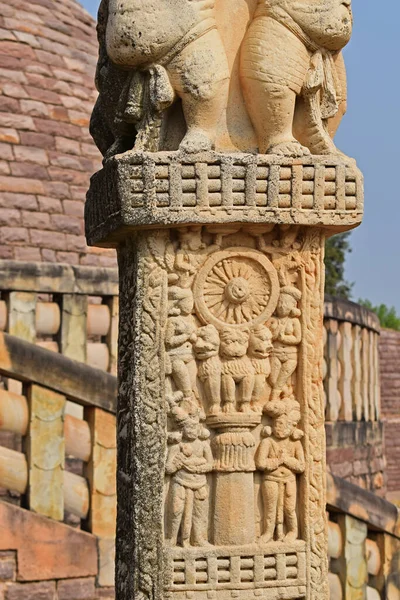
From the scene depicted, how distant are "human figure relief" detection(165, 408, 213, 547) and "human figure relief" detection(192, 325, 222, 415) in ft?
0.29

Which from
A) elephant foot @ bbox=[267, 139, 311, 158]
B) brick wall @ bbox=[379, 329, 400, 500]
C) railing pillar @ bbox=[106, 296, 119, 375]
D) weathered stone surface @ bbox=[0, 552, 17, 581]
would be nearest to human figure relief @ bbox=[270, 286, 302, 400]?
elephant foot @ bbox=[267, 139, 311, 158]

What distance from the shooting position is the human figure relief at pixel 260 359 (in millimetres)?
4664

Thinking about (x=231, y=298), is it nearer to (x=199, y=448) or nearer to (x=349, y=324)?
(x=199, y=448)

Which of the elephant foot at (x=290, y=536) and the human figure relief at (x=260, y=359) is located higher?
the human figure relief at (x=260, y=359)

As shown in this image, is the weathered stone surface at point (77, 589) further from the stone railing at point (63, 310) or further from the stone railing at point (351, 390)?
the stone railing at point (351, 390)

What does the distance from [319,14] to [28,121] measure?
9805 millimetres

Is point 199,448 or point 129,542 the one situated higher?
point 199,448

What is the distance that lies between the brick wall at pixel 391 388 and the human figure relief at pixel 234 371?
59.3 feet

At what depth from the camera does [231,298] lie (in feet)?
15.3

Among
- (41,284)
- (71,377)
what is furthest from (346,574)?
(41,284)

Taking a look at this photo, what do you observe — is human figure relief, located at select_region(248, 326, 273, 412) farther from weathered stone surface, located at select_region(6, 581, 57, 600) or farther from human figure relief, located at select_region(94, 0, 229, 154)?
weathered stone surface, located at select_region(6, 581, 57, 600)

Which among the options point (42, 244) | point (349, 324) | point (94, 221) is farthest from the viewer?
point (42, 244)

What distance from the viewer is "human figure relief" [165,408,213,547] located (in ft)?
14.9

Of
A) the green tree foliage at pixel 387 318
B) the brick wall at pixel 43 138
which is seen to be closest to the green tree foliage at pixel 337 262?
the green tree foliage at pixel 387 318
